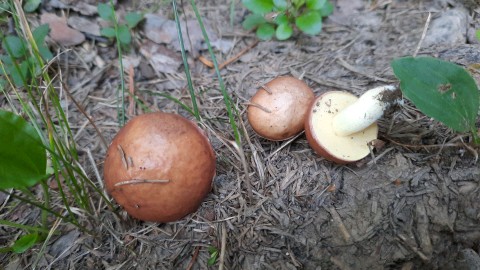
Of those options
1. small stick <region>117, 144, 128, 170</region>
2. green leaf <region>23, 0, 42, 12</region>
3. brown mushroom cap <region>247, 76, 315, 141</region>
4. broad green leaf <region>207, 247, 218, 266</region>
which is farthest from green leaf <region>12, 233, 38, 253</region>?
green leaf <region>23, 0, 42, 12</region>

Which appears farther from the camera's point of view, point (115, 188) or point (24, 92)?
point (24, 92)

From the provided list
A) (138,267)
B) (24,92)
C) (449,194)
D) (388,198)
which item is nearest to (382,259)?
(388,198)

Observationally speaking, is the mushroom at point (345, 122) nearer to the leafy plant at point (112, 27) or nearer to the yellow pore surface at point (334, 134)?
the yellow pore surface at point (334, 134)

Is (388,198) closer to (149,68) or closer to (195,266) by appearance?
(195,266)

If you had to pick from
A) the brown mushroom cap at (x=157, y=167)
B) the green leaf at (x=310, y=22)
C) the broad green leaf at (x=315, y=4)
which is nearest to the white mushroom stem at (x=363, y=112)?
the brown mushroom cap at (x=157, y=167)

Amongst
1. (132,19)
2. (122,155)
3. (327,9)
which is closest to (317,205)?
(122,155)

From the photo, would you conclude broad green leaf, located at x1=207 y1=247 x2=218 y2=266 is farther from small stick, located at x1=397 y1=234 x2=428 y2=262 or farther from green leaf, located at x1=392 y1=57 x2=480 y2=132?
green leaf, located at x1=392 y1=57 x2=480 y2=132
